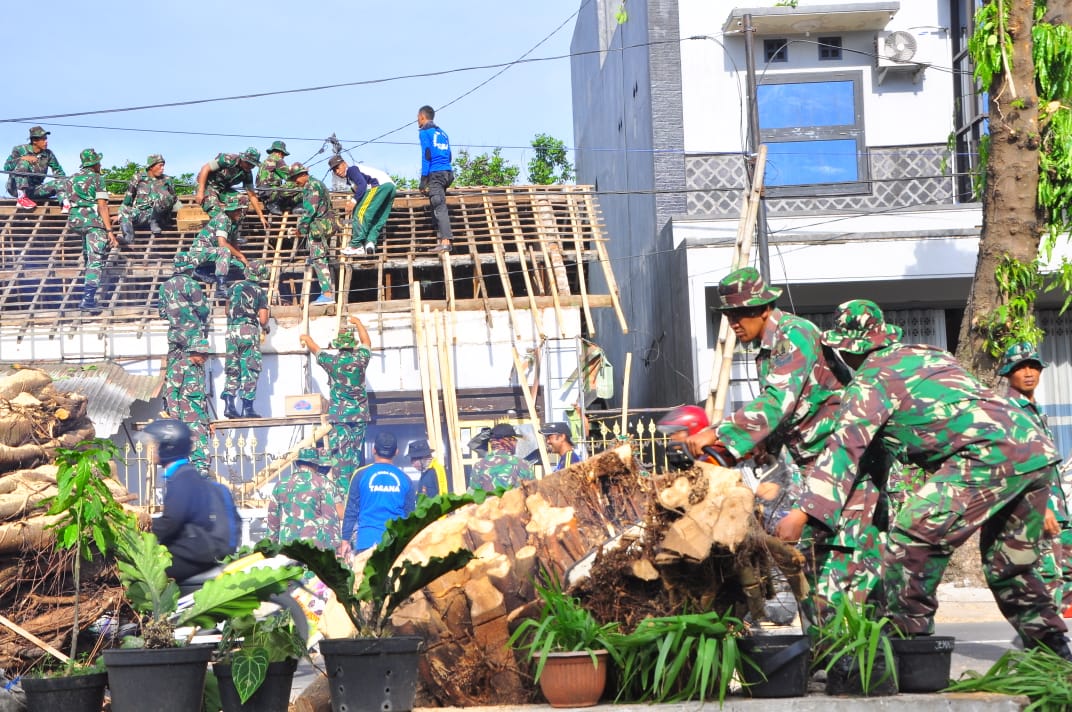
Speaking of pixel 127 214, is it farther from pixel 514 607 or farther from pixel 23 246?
pixel 514 607

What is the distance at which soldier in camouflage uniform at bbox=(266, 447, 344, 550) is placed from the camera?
10.3 metres

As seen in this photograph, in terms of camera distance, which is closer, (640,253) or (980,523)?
(980,523)

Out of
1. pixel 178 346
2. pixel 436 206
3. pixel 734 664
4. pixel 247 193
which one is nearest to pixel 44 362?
pixel 178 346

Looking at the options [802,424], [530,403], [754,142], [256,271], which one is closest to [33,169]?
[256,271]

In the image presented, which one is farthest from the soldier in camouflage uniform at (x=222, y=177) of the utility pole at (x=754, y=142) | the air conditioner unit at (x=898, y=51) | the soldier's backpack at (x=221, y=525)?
the soldier's backpack at (x=221, y=525)

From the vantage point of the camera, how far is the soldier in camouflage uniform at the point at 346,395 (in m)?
13.8

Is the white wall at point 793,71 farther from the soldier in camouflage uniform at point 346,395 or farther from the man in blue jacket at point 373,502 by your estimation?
the man in blue jacket at point 373,502

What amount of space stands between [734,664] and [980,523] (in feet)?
4.45

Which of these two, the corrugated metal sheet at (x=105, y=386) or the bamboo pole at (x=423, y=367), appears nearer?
the corrugated metal sheet at (x=105, y=386)

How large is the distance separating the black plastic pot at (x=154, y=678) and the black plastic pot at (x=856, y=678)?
250 centimetres

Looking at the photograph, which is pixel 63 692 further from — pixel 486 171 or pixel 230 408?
pixel 486 171

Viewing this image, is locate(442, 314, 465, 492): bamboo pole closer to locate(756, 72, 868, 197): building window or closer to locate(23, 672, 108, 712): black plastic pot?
locate(756, 72, 868, 197): building window

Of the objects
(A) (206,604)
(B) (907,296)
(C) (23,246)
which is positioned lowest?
(A) (206,604)

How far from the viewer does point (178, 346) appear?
14.4 meters
